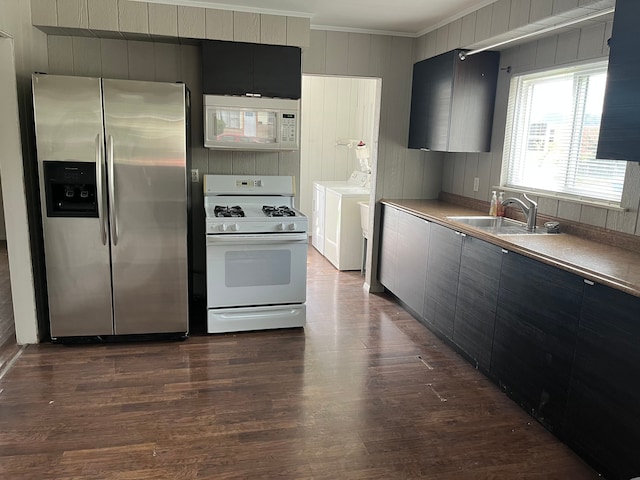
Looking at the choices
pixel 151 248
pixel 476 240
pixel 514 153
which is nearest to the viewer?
pixel 476 240

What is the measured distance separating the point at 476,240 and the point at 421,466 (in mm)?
1380

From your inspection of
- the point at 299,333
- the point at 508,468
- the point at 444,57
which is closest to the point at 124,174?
the point at 299,333

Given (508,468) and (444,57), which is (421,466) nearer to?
(508,468)

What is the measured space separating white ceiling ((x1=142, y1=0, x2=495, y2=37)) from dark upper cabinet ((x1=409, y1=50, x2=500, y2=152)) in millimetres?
305

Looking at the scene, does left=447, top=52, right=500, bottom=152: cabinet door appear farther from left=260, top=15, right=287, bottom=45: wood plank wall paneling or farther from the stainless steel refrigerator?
the stainless steel refrigerator

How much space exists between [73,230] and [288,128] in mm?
1681

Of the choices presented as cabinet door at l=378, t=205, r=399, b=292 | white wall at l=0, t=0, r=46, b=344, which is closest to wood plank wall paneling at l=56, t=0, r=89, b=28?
white wall at l=0, t=0, r=46, b=344

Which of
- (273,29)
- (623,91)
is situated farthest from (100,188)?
(623,91)

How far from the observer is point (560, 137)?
3117 mm

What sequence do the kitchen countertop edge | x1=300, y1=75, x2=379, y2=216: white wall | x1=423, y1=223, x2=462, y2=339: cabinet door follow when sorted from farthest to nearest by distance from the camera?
x1=300, y1=75, x2=379, y2=216: white wall, x1=423, y1=223, x2=462, y2=339: cabinet door, the kitchen countertop edge

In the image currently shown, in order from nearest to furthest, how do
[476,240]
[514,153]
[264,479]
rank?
[264,479], [476,240], [514,153]

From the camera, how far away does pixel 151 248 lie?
127 inches

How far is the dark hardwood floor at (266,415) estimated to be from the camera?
2090mm

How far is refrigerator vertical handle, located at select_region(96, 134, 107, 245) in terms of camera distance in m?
2.99
